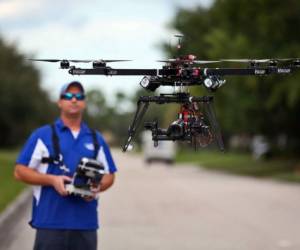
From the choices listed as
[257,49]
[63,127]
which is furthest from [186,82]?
[257,49]

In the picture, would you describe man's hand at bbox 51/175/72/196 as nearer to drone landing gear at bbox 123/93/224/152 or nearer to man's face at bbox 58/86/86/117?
man's face at bbox 58/86/86/117

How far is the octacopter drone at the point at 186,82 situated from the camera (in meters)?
4.10

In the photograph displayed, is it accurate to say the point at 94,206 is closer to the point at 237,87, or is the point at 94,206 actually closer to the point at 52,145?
the point at 52,145

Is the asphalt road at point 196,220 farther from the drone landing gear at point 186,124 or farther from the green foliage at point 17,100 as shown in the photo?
the green foliage at point 17,100

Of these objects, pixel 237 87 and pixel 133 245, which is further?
pixel 237 87

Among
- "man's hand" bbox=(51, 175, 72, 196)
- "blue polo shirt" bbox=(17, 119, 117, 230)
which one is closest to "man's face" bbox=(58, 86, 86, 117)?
"blue polo shirt" bbox=(17, 119, 117, 230)

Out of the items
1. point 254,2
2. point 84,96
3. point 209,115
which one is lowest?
point 209,115

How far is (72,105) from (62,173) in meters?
0.49

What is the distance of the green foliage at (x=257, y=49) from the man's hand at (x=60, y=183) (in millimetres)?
24296

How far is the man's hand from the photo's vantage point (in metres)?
6.14

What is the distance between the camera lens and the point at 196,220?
1805cm

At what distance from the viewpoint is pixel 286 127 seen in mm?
49906

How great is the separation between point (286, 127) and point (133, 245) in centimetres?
3715

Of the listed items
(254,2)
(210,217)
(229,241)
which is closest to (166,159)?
(254,2)
